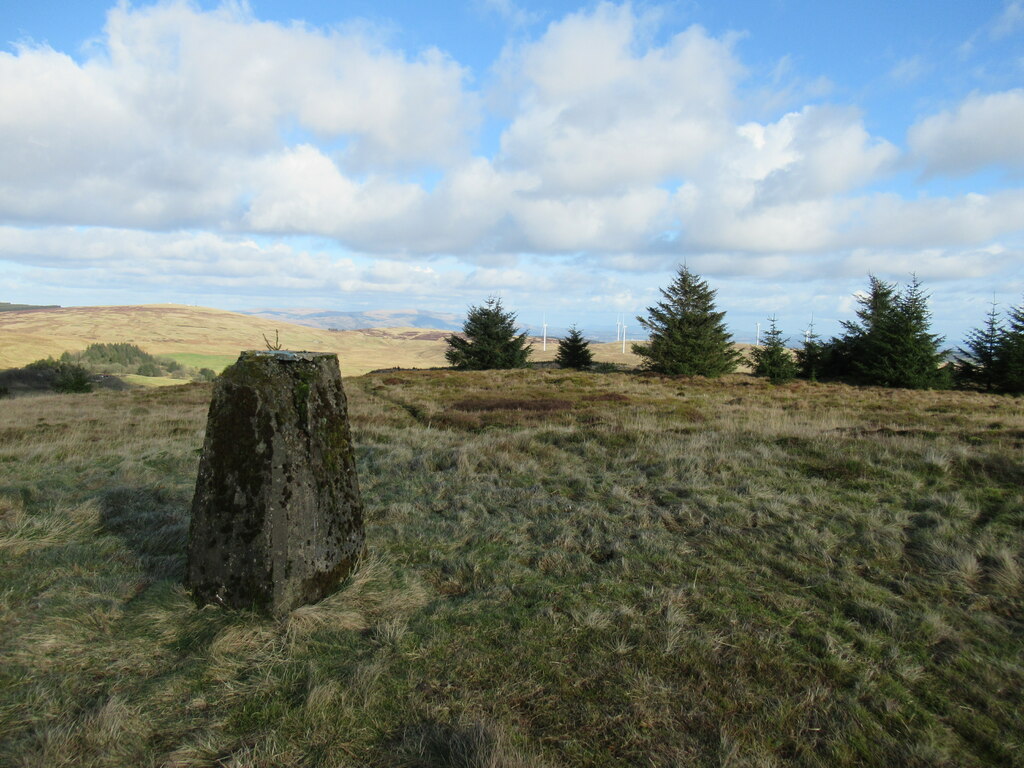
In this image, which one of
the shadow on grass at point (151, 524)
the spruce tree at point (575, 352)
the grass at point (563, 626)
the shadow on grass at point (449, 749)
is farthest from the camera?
the spruce tree at point (575, 352)

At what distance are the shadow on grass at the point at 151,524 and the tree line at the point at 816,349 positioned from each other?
2862 cm

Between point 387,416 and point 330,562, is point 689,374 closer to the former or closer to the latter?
point 387,416

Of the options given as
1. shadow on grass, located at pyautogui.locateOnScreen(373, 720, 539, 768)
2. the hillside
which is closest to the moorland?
the hillside

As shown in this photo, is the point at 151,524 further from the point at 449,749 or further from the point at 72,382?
the point at 72,382

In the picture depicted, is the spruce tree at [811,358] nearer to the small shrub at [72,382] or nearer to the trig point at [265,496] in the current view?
the trig point at [265,496]

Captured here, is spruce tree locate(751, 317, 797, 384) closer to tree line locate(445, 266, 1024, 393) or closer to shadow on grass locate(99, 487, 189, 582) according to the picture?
tree line locate(445, 266, 1024, 393)

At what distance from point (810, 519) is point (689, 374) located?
87.2 ft

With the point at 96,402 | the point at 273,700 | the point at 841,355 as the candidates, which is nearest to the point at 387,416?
the point at 273,700

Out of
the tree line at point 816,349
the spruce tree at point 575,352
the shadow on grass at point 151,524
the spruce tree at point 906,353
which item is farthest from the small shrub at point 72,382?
the spruce tree at point 906,353

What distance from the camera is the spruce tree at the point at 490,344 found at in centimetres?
3769

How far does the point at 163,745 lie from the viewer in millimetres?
2574

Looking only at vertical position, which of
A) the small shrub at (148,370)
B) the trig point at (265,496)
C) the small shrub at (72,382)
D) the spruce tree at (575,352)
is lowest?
the small shrub at (148,370)

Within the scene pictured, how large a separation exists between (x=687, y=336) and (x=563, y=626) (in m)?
30.7

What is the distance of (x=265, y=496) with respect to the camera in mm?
3734
